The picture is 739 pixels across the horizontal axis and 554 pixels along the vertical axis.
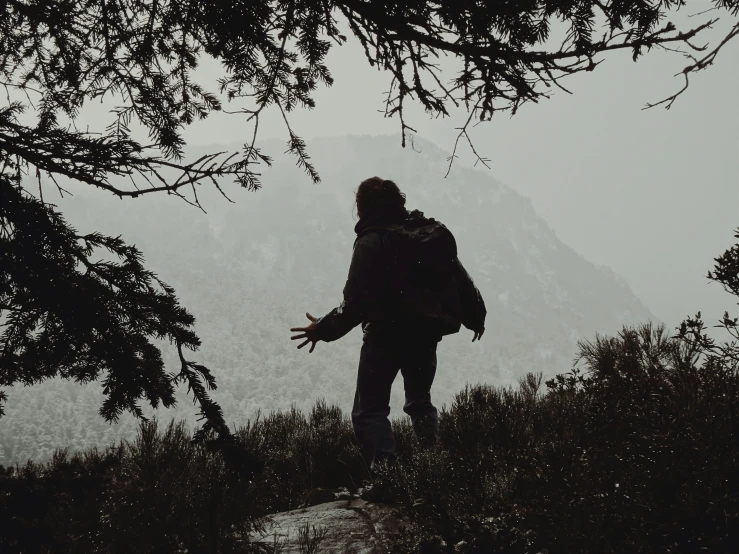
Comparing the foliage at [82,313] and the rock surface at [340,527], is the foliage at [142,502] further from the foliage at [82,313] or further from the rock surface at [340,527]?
the foliage at [82,313]

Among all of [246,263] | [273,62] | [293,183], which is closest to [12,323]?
[273,62]

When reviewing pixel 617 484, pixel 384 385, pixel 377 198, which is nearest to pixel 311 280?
pixel 377 198

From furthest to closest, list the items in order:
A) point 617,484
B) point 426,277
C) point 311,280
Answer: point 311,280, point 426,277, point 617,484

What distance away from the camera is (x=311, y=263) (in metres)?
125

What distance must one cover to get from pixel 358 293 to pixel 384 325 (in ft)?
0.95

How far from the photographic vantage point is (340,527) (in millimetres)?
2389

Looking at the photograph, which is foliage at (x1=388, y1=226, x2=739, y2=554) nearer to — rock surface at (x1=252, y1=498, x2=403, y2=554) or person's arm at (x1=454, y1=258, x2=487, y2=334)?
rock surface at (x1=252, y1=498, x2=403, y2=554)

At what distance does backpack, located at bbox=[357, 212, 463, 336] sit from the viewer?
2.97 m

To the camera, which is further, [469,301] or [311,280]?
[311,280]

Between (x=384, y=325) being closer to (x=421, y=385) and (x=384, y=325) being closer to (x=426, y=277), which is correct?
(x=426, y=277)

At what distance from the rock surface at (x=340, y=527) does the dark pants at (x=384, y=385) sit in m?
0.35

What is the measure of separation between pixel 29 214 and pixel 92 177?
24 centimetres

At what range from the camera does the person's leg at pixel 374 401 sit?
9.77ft

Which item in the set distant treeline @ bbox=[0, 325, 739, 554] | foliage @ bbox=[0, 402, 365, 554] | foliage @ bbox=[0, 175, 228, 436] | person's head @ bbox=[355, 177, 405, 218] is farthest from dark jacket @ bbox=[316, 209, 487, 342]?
foliage @ bbox=[0, 175, 228, 436]
